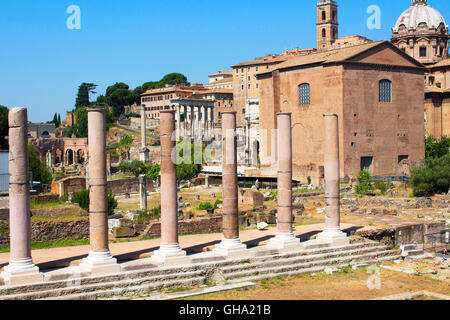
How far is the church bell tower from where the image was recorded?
230 ft

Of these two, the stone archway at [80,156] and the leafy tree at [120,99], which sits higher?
the leafy tree at [120,99]

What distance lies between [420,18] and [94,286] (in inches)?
2164

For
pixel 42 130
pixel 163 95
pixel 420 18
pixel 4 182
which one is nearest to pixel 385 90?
pixel 420 18

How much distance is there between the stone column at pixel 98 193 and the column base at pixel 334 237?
5.87 meters

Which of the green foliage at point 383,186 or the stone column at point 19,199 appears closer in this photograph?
the stone column at point 19,199

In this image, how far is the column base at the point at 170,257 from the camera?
11711 mm

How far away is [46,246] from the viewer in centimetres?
1373

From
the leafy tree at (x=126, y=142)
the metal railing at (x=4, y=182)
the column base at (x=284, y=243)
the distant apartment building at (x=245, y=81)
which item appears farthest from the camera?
the distant apartment building at (x=245, y=81)

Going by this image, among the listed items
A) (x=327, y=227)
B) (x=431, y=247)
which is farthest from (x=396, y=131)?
(x=327, y=227)

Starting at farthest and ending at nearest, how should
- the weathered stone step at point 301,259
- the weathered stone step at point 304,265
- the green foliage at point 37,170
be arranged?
the green foliage at point 37,170 → the weathered stone step at point 301,259 → the weathered stone step at point 304,265

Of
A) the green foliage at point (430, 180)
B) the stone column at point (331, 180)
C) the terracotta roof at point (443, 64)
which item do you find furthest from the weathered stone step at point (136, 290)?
the terracotta roof at point (443, 64)

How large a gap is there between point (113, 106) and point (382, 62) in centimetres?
6798

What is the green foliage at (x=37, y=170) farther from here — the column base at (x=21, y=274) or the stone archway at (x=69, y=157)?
the stone archway at (x=69, y=157)
